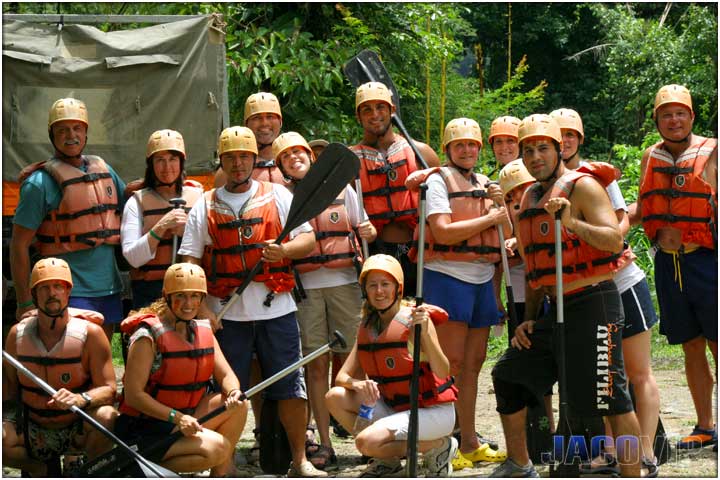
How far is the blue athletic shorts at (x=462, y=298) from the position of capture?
6.91 metres

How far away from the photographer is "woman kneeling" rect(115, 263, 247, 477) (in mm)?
6113

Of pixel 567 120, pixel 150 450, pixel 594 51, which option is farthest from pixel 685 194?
pixel 594 51

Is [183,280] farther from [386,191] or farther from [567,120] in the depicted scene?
[567,120]

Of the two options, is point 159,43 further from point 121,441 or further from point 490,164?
point 490,164

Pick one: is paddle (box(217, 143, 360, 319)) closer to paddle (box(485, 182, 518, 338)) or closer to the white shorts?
paddle (box(485, 182, 518, 338))

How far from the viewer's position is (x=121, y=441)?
6051mm

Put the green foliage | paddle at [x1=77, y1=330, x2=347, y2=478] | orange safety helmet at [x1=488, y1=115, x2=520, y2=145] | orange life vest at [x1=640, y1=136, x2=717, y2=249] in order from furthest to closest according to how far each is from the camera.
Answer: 1. the green foliage
2. orange safety helmet at [x1=488, y1=115, x2=520, y2=145]
3. orange life vest at [x1=640, y1=136, x2=717, y2=249]
4. paddle at [x1=77, y1=330, x2=347, y2=478]

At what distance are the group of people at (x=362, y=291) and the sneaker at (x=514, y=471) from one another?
0.04 feet

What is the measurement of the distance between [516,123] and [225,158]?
197 centimetres

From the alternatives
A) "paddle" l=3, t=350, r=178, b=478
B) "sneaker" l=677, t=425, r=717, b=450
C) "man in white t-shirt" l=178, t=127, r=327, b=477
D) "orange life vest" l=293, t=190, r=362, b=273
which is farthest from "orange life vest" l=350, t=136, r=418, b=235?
"paddle" l=3, t=350, r=178, b=478

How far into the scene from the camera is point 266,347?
667cm

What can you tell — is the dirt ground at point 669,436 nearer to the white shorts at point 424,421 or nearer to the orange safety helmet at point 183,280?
the white shorts at point 424,421

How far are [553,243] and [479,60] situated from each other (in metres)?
10.4

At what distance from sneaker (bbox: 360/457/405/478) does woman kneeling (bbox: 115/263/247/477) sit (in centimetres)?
→ 74
